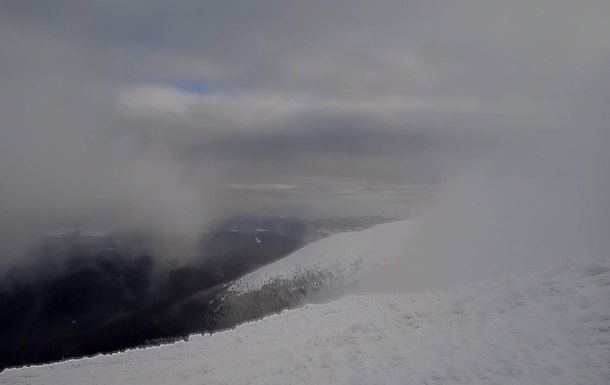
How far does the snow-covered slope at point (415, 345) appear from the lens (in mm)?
11234

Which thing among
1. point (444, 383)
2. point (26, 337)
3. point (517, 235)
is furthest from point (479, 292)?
point (26, 337)

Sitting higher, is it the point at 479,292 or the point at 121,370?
the point at 479,292

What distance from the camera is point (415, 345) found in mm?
14438

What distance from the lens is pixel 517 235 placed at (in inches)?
1331

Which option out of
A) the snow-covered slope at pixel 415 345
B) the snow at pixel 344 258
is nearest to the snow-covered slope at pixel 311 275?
the snow at pixel 344 258

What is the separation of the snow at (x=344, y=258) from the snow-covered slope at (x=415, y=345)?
124 ft

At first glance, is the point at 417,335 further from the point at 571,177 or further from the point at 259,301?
the point at 259,301

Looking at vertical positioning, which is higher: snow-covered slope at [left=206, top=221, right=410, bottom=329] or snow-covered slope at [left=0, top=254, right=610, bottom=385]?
snow-covered slope at [left=0, top=254, right=610, bottom=385]

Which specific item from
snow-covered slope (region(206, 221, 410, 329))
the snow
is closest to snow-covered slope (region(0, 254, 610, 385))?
Result: snow-covered slope (region(206, 221, 410, 329))

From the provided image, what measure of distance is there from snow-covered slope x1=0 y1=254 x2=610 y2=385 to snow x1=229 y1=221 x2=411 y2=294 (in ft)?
124

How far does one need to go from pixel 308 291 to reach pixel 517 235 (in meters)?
35.1

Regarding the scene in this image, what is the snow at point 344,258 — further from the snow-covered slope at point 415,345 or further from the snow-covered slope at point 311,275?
the snow-covered slope at point 415,345

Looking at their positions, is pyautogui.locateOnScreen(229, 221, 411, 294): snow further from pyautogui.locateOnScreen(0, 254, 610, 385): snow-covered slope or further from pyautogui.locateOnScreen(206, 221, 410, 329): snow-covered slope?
pyautogui.locateOnScreen(0, 254, 610, 385): snow-covered slope

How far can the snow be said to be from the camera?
60.6 metres
